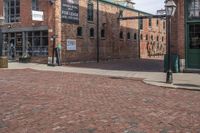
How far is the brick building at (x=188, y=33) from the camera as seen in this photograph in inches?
855

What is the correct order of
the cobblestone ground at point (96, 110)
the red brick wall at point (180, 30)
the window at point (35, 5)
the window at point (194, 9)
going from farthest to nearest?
the window at point (35, 5), the red brick wall at point (180, 30), the window at point (194, 9), the cobblestone ground at point (96, 110)

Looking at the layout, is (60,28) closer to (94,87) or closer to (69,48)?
(69,48)

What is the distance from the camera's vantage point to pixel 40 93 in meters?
13.1

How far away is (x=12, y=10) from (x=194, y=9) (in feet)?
61.3

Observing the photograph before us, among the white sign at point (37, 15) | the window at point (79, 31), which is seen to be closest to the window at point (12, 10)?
the white sign at point (37, 15)

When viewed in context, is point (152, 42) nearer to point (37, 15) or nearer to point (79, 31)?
point (79, 31)

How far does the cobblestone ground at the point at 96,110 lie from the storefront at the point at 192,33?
24.6ft

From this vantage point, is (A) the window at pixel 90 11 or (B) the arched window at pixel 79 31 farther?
(A) the window at pixel 90 11

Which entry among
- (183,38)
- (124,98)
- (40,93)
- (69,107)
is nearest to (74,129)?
(69,107)

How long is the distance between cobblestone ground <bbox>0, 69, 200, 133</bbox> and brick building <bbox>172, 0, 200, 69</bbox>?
7.54 metres

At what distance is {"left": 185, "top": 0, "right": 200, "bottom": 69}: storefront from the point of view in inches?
852

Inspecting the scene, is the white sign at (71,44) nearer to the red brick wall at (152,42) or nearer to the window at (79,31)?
the window at (79,31)

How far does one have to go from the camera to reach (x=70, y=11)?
33.2 metres

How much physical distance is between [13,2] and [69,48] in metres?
6.94
